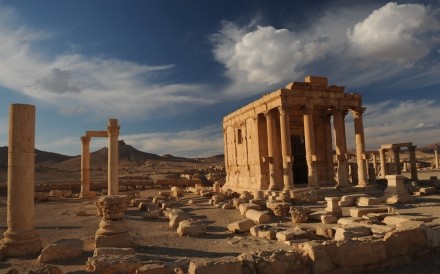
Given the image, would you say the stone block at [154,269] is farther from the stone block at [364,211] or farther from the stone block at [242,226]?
the stone block at [364,211]

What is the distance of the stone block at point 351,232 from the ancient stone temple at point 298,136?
1087 centimetres

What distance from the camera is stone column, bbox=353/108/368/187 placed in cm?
2250

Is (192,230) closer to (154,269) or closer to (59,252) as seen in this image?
(59,252)

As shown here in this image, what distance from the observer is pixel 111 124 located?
19547 mm

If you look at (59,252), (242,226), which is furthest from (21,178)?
(242,226)

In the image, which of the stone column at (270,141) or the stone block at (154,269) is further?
the stone column at (270,141)

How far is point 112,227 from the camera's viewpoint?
10297 mm

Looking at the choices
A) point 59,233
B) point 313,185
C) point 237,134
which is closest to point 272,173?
point 313,185

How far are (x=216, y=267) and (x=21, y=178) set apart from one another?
680 centimetres

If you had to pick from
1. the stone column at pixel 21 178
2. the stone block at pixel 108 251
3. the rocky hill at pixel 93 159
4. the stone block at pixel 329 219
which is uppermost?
the rocky hill at pixel 93 159

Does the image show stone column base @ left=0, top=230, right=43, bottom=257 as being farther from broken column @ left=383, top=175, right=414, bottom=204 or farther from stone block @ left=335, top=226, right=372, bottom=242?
broken column @ left=383, top=175, right=414, bottom=204

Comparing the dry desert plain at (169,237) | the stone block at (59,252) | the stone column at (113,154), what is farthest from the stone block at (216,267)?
the stone column at (113,154)

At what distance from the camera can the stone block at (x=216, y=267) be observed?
234 inches

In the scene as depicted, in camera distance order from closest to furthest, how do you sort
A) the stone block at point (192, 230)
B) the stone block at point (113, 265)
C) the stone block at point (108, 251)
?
1. the stone block at point (113, 265)
2. the stone block at point (108, 251)
3. the stone block at point (192, 230)
